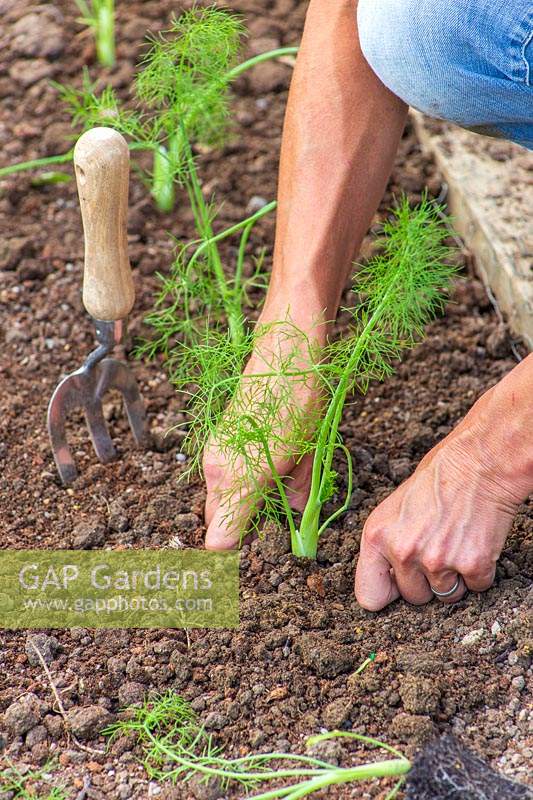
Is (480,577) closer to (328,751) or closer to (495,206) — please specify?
(328,751)

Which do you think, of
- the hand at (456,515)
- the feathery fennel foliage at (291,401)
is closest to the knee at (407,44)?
the feathery fennel foliage at (291,401)

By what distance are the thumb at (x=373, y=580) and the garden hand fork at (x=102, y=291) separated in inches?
21.7

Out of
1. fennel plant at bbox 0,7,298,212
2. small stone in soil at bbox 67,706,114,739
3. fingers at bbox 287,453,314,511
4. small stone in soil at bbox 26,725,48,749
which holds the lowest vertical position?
small stone in soil at bbox 26,725,48,749

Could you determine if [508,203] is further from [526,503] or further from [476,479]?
[476,479]

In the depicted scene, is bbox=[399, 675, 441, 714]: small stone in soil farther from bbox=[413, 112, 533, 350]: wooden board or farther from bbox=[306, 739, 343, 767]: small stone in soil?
bbox=[413, 112, 533, 350]: wooden board

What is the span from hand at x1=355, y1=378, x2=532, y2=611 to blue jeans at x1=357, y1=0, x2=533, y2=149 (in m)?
0.47

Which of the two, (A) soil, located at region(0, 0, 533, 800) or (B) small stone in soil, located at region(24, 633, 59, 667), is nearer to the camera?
(A) soil, located at region(0, 0, 533, 800)

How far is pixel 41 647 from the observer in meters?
1.59

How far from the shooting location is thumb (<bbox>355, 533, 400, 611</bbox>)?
64.8 inches

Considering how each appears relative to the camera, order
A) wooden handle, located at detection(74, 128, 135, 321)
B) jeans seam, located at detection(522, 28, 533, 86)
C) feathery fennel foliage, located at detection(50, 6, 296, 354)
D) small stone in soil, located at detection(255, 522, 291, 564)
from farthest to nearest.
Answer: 1. feathery fennel foliage, located at detection(50, 6, 296, 354)
2. small stone in soil, located at detection(255, 522, 291, 564)
3. wooden handle, located at detection(74, 128, 135, 321)
4. jeans seam, located at detection(522, 28, 533, 86)

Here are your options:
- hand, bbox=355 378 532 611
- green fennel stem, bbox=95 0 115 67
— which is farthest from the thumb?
green fennel stem, bbox=95 0 115 67

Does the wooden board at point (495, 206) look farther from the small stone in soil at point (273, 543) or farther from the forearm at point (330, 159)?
the small stone in soil at point (273, 543)

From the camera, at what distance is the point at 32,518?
184 centimetres

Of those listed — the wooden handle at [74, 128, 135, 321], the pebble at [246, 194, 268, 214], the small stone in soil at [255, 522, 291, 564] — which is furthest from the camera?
the pebble at [246, 194, 268, 214]
